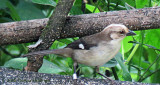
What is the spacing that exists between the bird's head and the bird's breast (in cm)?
5

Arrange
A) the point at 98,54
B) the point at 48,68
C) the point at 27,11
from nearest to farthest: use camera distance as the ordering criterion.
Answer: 1. the point at 98,54
2. the point at 48,68
3. the point at 27,11

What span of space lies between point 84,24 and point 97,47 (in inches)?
5.7

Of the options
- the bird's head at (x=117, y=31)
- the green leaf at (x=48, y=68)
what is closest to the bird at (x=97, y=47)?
the bird's head at (x=117, y=31)

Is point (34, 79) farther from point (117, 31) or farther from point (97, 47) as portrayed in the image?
point (117, 31)

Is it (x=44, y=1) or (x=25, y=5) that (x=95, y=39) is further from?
(x=25, y=5)

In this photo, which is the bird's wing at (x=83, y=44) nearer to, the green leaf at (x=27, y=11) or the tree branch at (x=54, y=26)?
the tree branch at (x=54, y=26)

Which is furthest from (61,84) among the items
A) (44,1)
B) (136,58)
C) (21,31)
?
(136,58)

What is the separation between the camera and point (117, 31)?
1398 mm

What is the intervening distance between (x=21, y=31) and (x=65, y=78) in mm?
314

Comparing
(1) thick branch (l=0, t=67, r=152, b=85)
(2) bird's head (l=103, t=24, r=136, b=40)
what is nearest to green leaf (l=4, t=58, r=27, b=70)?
(1) thick branch (l=0, t=67, r=152, b=85)

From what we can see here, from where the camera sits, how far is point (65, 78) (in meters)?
1.41

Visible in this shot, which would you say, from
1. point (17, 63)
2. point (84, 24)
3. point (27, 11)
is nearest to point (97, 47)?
point (84, 24)

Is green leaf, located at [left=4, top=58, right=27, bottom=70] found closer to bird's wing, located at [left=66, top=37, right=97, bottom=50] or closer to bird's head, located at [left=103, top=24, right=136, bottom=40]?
bird's wing, located at [left=66, top=37, right=97, bottom=50]

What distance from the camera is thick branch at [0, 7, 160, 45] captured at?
1424 mm
